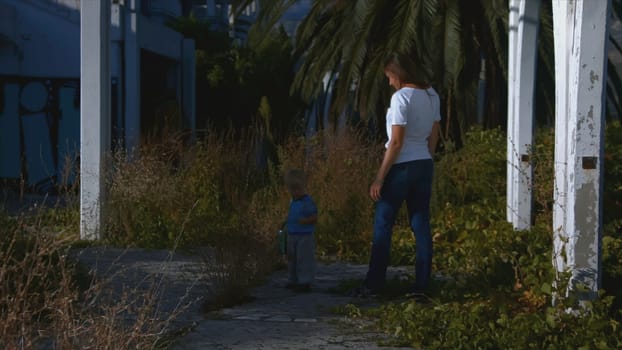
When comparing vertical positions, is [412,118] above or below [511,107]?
below

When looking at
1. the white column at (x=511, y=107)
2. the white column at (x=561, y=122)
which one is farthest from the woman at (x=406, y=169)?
the white column at (x=511, y=107)

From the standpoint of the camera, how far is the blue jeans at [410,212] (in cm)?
638

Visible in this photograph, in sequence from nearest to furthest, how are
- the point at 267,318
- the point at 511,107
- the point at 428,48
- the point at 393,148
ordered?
the point at 267,318 < the point at 393,148 < the point at 511,107 < the point at 428,48

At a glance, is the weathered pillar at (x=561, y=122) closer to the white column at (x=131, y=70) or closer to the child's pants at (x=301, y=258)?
the child's pants at (x=301, y=258)

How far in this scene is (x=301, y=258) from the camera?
273 inches

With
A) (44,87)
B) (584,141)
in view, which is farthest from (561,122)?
(44,87)

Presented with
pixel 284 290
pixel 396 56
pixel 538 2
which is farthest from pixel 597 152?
pixel 538 2

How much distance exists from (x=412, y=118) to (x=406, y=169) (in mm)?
325

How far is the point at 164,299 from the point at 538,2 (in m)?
3.87

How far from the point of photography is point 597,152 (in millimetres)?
5117

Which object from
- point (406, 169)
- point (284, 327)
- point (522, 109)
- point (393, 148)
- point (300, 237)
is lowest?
point (284, 327)

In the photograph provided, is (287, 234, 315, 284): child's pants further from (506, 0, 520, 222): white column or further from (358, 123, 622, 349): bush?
(506, 0, 520, 222): white column

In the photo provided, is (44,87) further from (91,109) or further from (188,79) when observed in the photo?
(91,109)

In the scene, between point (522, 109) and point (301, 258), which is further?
point (522, 109)
